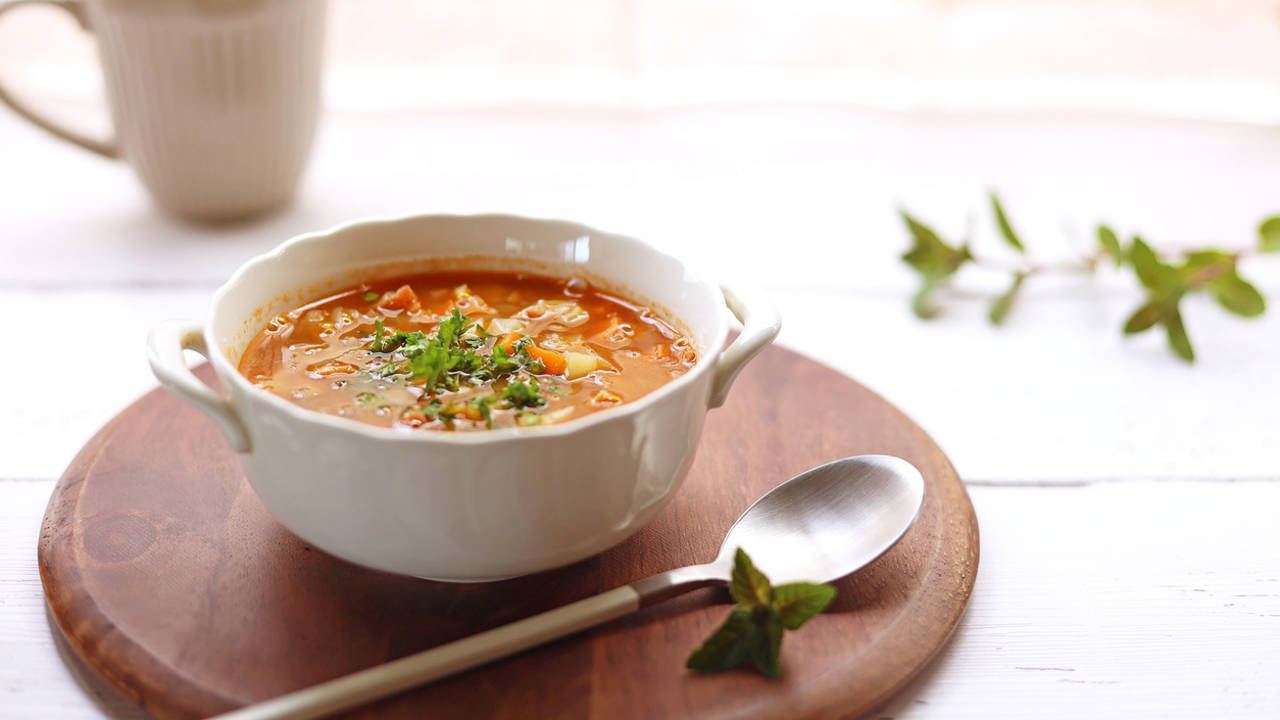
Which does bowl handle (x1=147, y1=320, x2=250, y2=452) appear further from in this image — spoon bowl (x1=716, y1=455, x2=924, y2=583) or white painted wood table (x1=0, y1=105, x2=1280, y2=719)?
spoon bowl (x1=716, y1=455, x2=924, y2=583)

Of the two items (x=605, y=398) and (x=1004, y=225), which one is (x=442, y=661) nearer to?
(x=605, y=398)

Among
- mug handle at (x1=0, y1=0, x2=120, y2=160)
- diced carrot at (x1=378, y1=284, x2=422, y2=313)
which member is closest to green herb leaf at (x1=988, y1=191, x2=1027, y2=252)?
diced carrot at (x1=378, y1=284, x2=422, y2=313)

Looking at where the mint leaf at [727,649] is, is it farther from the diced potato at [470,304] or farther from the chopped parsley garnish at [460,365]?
the diced potato at [470,304]

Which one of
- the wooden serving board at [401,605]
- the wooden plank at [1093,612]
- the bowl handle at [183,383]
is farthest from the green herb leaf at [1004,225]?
the bowl handle at [183,383]

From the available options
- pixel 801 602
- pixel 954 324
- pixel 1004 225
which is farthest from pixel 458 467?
pixel 1004 225

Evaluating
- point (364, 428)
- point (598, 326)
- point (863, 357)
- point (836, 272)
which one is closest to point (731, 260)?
point (836, 272)

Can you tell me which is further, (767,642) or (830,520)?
(830,520)
